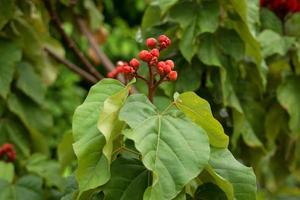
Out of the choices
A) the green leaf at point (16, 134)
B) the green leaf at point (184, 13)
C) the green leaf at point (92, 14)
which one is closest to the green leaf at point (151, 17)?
the green leaf at point (184, 13)

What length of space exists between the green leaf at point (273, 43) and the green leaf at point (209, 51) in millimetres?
257

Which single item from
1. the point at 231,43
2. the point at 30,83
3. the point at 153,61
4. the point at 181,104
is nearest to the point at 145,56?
the point at 153,61

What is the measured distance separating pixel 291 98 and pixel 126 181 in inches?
46.7

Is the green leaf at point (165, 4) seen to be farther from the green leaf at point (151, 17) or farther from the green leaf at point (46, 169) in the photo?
the green leaf at point (46, 169)

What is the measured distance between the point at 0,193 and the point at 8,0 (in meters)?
0.77

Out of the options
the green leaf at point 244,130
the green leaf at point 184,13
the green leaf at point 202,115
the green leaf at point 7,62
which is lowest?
the green leaf at point 244,130

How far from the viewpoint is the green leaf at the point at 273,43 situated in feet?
8.20

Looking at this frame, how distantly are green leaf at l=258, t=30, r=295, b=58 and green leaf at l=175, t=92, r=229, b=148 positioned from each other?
1050 millimetres

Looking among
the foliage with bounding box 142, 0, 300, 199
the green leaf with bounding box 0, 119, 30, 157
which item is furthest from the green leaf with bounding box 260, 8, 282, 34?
the green leaf with bounding box 0, 119, 30, 157

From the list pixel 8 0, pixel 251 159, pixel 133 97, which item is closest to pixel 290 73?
pixel 251 159

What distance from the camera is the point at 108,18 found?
700 cm

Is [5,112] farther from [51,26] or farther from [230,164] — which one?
[230,164]

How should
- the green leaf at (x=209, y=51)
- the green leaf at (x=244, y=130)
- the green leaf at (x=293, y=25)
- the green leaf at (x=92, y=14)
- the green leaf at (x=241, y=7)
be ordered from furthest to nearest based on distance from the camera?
the green leaf at (x=92, y=14)
the green leaf at (x=293, y=25)
the green leaf at (x=244, y=130)
the green leaf at (x=209, y=51)
the green leaf at (x=241, y=7)

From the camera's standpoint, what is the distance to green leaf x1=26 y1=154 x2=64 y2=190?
2262 mm
